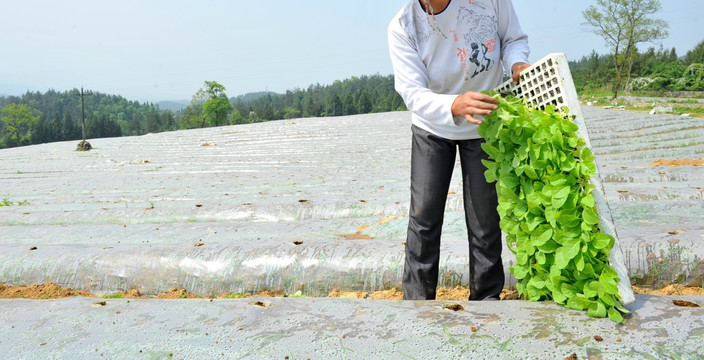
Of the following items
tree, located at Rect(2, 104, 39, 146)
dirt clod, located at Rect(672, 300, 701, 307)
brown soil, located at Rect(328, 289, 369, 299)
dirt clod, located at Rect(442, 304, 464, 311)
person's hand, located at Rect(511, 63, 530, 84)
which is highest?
tree, located at Rect(2, 104, 39, 146)

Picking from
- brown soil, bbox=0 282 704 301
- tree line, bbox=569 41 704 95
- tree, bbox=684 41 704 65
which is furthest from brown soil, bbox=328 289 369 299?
tree, bbox=684 41 704 65

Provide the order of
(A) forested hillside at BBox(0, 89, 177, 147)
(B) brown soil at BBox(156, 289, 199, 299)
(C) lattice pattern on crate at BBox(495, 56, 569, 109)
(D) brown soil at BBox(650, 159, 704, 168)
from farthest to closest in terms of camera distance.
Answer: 1. (A) forested hillside at BBox(0, 89, 177, 147)
2. (D) brown soil at BBox(650, 159, 704, 168)
3. (B) brown soil at BBox(156, 289, 199, 299)
4. (C) lattice pattern on crate at BBox(495, 56, 569, 109)

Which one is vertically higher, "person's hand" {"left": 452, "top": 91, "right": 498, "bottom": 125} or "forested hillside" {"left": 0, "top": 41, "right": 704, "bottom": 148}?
"forested hillside" {"left": 0, "top": 41, "right": 704, "bottom": 148}

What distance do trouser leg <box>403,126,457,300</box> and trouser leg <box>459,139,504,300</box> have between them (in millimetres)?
93

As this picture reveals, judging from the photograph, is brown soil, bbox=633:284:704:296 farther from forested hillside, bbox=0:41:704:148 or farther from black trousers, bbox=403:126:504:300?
forested hillside, bbox=0:41:704:148

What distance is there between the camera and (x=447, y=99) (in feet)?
5.97

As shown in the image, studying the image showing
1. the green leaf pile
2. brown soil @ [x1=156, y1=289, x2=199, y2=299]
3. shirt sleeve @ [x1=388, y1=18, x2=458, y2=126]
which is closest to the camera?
the green leaf pile

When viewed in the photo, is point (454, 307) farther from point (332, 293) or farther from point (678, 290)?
point (678, 290)

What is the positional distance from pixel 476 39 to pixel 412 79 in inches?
11.9

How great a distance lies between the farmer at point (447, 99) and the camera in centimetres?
200

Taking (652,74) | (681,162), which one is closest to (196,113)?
(652,74)

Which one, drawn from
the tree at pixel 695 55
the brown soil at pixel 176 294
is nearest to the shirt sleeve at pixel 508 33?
the brown soil at pixel 176 294

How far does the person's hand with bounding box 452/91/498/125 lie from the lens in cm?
173

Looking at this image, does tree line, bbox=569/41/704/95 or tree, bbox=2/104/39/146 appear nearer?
tree line, bbox=569/41/704/95
